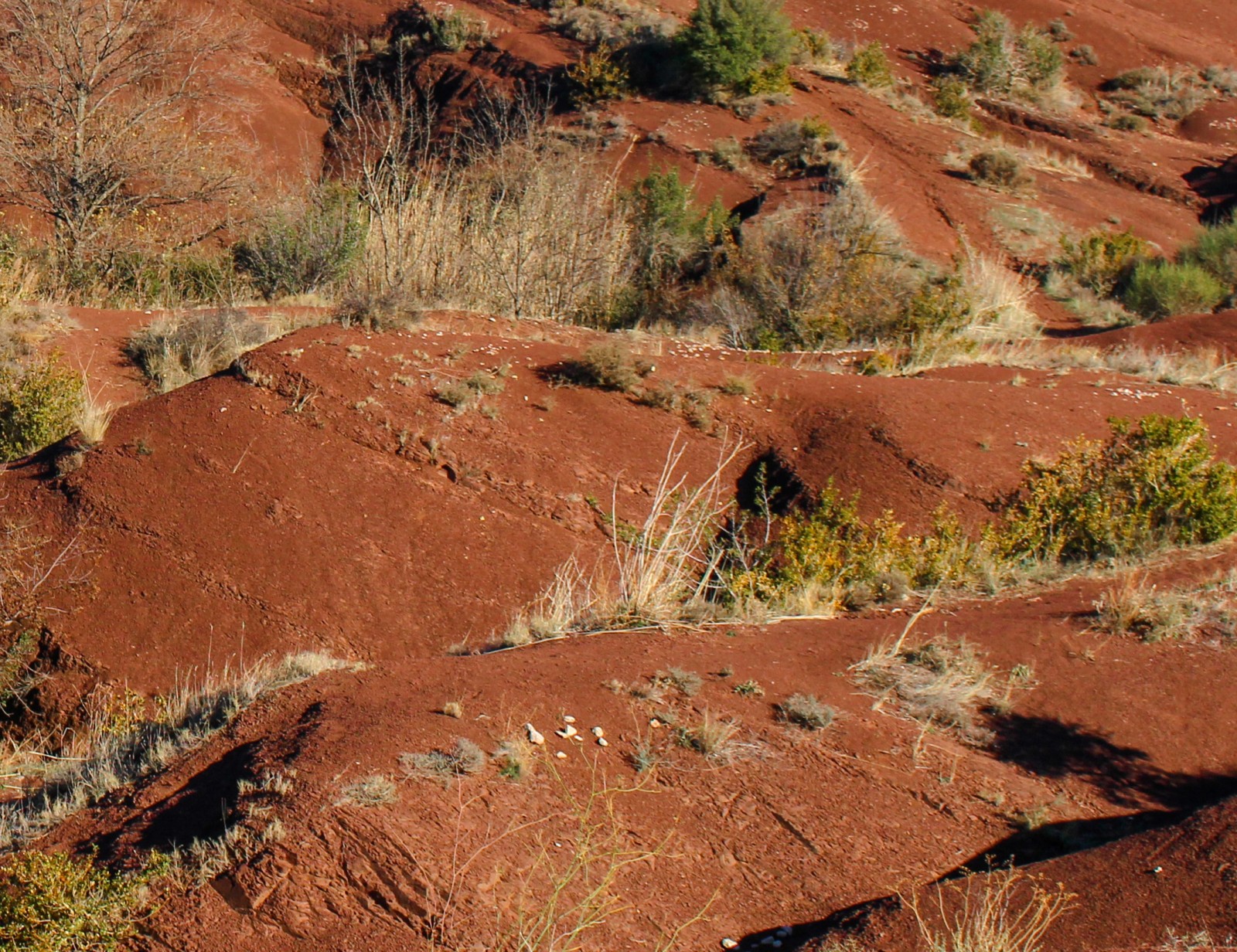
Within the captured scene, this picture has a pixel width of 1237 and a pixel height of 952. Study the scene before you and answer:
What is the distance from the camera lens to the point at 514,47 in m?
28.2

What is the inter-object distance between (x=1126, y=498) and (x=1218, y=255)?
40.6 ft

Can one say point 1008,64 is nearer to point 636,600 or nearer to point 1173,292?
point 1173,292

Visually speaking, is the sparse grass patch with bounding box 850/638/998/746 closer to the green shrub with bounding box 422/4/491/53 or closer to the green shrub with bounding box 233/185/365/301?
the green shrub with bounding box 233/185/365/301

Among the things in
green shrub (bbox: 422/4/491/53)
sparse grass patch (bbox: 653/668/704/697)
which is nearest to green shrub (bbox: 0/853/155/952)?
sparse grass patch (bbox: 653/668/704/697)

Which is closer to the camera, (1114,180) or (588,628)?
(588,628)

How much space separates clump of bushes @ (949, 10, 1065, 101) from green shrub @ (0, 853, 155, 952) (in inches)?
1092

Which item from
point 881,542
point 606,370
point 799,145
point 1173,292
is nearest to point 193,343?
point 606,370

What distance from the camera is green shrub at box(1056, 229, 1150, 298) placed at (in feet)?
59.2

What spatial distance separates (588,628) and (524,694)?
1.16 m

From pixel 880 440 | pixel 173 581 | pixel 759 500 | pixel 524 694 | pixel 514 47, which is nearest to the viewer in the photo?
pixel 524 694

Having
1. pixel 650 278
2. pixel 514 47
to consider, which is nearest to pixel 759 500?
pixel 650 278

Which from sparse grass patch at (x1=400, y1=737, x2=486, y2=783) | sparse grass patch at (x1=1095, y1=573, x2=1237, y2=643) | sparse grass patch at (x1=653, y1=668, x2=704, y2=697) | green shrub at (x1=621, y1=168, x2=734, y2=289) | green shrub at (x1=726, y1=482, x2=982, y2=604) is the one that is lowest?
green shrub at (x1=621, y1=168, x2=734, y2=289)

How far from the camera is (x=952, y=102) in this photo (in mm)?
25562

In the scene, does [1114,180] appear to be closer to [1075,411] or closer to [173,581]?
[1075,411]
